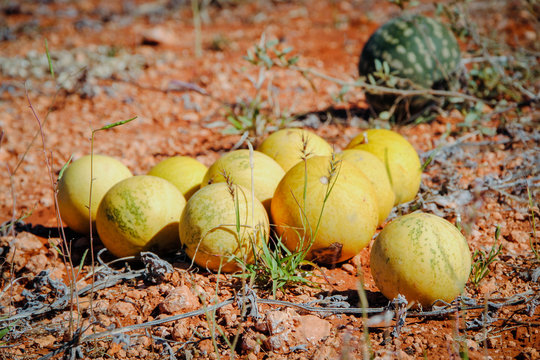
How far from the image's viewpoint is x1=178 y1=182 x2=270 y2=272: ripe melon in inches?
110

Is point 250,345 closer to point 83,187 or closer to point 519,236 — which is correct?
point 83,187

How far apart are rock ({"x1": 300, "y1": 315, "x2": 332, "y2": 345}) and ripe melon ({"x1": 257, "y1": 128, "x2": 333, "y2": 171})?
1.26 metres

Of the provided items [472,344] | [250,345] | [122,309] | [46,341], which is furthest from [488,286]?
[46,341]

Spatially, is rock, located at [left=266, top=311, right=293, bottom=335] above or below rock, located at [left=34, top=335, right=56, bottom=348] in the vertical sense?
above

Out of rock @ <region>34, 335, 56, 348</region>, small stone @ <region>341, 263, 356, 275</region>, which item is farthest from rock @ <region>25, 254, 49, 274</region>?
small stone @ <region>341, 263, 356, 275</region>

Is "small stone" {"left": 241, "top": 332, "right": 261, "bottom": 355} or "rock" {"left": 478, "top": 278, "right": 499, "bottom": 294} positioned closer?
"small stone" {"left": 241, "top": 332, "right": 261, "bottom": 355}

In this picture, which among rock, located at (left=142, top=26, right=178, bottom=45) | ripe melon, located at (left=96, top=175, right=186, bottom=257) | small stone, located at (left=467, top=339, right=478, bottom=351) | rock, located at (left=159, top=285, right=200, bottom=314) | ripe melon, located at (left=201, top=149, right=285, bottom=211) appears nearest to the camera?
small stone, located at (left=467, top=339, right=478, bottom=351)

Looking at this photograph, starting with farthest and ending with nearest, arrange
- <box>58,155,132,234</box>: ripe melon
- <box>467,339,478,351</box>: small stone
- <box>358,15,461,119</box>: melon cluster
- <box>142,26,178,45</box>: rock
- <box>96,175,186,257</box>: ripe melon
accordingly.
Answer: <box>142,26,178,45</box>: rock, <box>358,15,461,119</box>: melon cluster, <box>58,155,132,234</box>: ripe melon, <box>96,175,186,257</box>: ripe melon, <box>467,339,478,351</box>: small stone

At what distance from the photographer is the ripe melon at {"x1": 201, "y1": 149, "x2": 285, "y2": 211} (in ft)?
10.3

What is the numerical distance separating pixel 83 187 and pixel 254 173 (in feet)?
3.80

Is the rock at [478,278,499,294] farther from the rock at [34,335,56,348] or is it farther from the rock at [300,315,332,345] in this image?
the rock at [34,335,56,348]

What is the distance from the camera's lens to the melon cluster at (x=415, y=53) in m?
4.67

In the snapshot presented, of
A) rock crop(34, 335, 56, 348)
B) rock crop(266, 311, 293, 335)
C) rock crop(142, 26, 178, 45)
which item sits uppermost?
rock crop(142, 26, 178, 45)

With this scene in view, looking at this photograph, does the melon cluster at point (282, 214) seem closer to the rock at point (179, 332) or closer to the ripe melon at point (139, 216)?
the ripe melon at point (139, 216)
